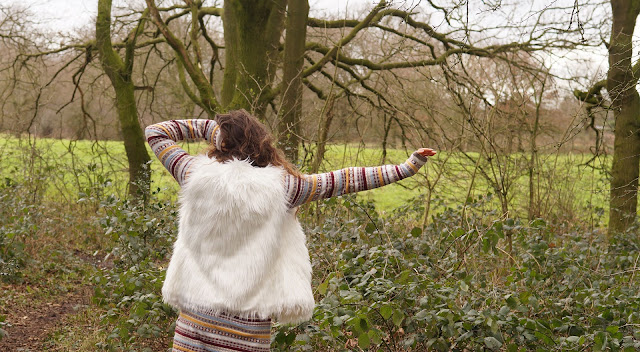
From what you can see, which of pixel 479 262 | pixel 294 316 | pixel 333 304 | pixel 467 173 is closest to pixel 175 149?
pixel 294 316

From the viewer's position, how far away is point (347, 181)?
2803 mm

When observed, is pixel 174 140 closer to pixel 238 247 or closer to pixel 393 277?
pixel 238 247

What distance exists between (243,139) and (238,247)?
465 mm

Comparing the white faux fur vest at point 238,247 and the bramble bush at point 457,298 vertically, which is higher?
the white faux fur vest at point 238,247

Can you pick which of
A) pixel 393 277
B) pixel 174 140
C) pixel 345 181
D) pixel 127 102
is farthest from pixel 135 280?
pixel 127 102

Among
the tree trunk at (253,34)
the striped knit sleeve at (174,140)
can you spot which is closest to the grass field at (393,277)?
the striped knit sleeve at (174,140)

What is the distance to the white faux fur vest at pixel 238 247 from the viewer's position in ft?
8.77

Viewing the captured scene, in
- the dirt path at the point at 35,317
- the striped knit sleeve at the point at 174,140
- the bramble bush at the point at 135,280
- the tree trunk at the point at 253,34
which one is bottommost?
the dirt path at the point at 35,317

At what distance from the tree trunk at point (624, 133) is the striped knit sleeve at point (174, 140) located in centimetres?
543

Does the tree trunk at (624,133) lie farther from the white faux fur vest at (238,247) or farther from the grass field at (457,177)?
the white faux fur vest at (238,247)

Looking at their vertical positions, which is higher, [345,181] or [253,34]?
[253,34]

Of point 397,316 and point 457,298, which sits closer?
point 397,316

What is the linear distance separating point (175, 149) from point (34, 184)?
7.54 meters

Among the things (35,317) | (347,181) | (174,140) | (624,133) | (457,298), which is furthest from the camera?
(624,133)
